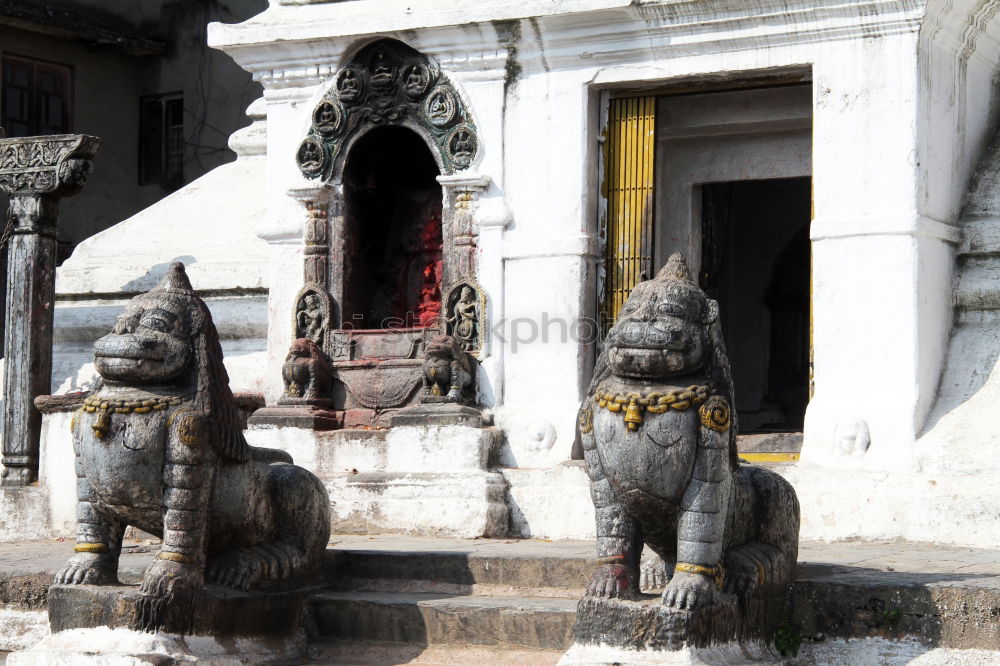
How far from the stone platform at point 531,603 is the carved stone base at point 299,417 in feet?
5.61

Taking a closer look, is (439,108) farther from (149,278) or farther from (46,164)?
(149,278)

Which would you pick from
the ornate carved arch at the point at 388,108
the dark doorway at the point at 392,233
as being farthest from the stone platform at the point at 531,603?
the ornate carved arch at the point at 388,108

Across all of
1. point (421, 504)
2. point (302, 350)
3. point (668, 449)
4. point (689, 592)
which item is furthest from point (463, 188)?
point (689, 592)

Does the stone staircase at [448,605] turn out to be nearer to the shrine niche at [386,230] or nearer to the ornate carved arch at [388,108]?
the shrine niche at [386,230]

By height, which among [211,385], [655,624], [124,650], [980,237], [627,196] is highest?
[627,196]

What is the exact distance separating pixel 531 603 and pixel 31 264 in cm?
556

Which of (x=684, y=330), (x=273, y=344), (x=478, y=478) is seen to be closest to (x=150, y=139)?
(x=273, y=344)

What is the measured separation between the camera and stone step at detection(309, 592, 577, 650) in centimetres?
744

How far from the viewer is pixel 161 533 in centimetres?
735

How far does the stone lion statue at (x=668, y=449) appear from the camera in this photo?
6.62 metres

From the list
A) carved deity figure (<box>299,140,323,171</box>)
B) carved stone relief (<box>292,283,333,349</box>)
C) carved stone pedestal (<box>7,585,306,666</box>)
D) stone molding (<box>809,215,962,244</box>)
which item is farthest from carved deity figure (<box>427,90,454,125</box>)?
carved stone pedestal (<box>7,585,306,666</box>)

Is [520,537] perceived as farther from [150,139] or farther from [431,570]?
[150,139]

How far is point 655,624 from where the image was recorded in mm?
6492

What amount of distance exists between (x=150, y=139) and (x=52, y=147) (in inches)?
394
